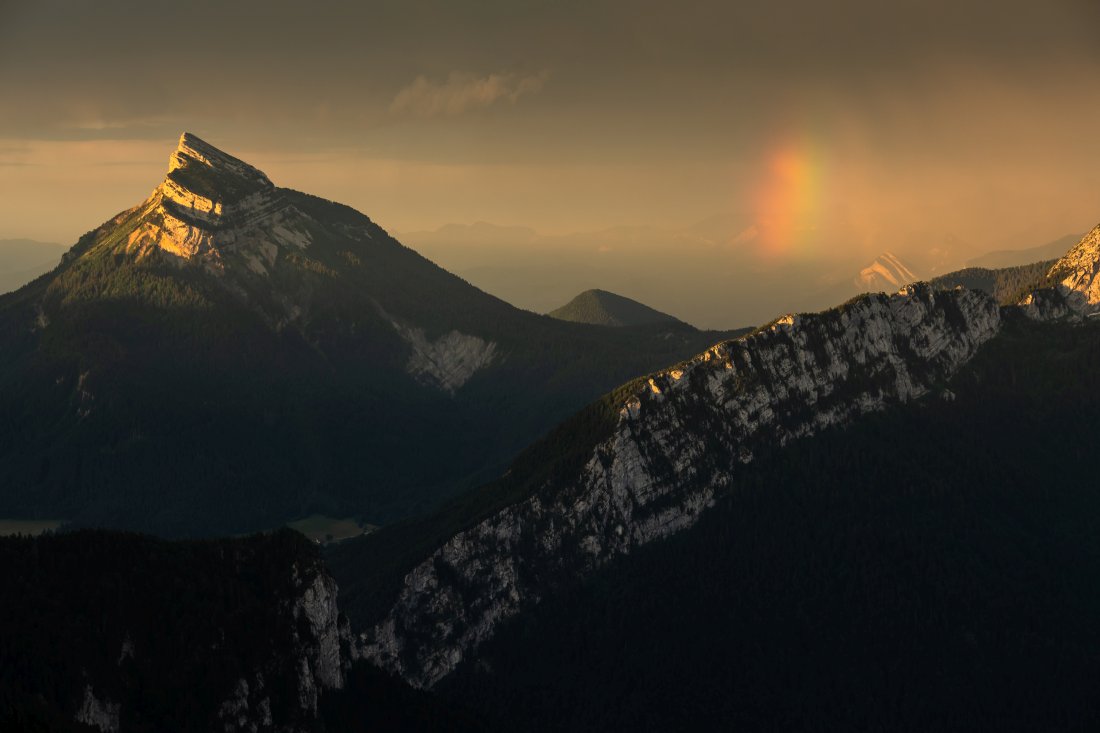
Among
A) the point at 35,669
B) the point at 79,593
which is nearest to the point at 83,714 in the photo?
the point at 35,669

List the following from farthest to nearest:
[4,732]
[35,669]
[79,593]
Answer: [79,593]
[35,669]
[4,732]

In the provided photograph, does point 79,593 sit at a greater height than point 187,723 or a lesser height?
greater

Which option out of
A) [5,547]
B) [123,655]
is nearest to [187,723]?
[123,655]

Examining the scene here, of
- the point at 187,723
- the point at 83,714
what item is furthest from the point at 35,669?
the point at 187,723

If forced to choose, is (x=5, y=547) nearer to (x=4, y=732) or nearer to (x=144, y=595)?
(x=144, y=595)

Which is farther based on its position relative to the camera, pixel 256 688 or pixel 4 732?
pixel 256 688

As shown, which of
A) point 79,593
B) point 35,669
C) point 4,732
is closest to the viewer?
point 4,732

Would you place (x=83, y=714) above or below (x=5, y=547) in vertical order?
below

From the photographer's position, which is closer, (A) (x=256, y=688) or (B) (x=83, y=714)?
(B) (x=83, y=714)

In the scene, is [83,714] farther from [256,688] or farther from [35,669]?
[256,688]
